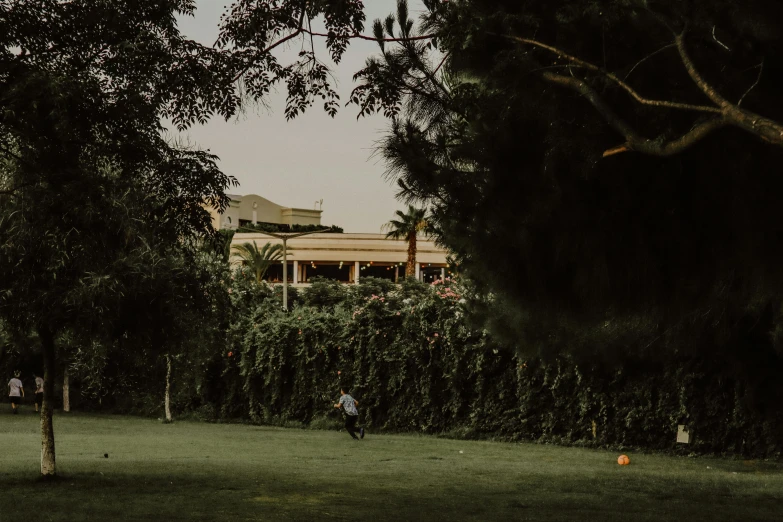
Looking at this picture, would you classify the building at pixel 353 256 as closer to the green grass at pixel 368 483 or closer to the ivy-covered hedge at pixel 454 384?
the ivy-covered hedge at pixel 454 384

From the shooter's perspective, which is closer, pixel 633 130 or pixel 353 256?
pixel 633 130

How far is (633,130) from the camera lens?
7.36 m

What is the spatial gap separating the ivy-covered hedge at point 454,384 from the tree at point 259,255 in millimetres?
43834

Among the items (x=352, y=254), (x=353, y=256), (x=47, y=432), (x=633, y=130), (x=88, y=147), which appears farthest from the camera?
(x=352, y=254)

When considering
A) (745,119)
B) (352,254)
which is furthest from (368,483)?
(352,254)

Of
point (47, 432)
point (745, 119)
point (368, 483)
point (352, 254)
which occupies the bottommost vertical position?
point (368, 483)

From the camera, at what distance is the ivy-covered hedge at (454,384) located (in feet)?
65.6

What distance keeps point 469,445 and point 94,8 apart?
15.6m

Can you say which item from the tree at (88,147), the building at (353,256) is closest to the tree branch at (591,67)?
the tree at (88,147)

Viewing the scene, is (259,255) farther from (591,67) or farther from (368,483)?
(591,67)

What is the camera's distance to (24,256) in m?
12.8

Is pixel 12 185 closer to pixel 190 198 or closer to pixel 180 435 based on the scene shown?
pixel 190 198

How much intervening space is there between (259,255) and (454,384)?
175 ft

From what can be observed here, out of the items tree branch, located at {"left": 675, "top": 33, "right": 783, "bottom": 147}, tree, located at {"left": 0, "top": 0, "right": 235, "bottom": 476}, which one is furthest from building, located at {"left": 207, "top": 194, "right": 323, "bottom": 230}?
tree branch, located at {"left": 675, "top": 33, "right": 783, "bottom": 147}
